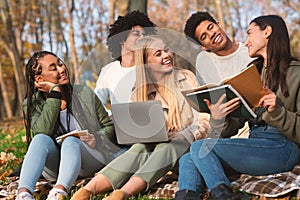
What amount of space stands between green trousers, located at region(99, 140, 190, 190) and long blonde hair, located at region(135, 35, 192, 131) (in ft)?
0.91

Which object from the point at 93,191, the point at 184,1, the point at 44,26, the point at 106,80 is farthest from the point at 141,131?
the point at 184,1

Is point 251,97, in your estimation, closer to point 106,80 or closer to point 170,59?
point 170,59

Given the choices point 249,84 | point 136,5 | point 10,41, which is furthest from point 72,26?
point 249,84

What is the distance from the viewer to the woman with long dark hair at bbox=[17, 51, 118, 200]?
11.4 feet

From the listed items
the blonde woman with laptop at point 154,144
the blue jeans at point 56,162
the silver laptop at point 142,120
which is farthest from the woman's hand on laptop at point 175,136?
the blue jeans at point 56,162

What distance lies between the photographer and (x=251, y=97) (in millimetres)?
3053

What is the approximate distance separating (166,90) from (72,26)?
16098 mm

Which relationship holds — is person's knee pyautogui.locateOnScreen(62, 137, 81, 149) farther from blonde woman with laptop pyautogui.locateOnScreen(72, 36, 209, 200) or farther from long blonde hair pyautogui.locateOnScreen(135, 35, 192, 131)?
long blonde hair pyautogui.locateOnScreen(135, 35, 192, 131)

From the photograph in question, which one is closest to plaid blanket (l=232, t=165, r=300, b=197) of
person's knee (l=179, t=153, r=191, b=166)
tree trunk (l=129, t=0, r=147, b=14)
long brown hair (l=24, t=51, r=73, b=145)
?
person's knee (l=179, t=153, r=191, b=166)

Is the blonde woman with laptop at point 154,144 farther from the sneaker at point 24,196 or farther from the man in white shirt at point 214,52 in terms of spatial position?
the man in white shirt at point 214,52

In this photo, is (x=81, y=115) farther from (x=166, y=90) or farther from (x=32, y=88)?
(x=166, y=90)

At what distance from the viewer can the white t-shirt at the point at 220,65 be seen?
4.27m

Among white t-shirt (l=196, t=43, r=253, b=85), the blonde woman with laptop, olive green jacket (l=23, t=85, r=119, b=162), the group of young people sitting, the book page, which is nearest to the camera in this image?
the book page

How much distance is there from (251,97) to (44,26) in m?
22.5
